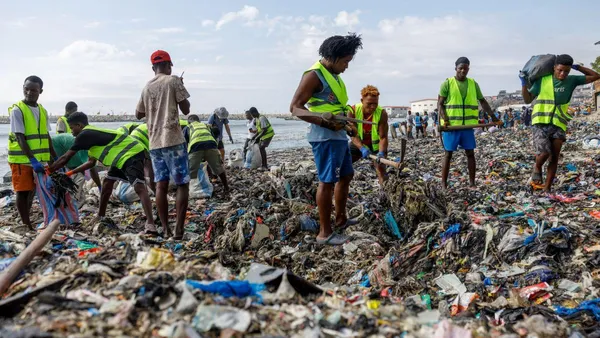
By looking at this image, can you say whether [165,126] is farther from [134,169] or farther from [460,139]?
[460,139]

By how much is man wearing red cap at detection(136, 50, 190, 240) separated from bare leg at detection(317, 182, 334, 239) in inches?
52.5

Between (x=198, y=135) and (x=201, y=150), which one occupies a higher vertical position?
(x=198, y=135)

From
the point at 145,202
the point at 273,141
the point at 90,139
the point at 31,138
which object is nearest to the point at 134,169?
the point at 145,202

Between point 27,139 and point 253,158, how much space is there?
5652 mm

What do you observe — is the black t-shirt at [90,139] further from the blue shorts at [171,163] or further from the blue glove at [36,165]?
the blue shorts at [171,163]

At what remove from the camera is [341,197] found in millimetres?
4004

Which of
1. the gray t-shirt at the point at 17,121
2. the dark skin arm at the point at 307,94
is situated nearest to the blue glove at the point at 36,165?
the gray t-shirt at the point at 17,121

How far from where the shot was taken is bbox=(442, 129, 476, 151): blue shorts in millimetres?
5406

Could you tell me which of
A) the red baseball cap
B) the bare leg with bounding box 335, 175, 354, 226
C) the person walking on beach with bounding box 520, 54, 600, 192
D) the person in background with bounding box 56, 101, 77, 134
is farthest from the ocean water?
the person walking on beach with bounding box 520, 54, 600, 192

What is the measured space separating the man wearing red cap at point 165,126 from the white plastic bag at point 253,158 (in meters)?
5.59

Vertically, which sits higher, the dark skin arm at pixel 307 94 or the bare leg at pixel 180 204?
the dark skin arm at pixel 307 94

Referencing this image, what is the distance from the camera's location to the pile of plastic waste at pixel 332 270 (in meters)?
1.75

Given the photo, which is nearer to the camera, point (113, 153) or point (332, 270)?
point (332, 270)

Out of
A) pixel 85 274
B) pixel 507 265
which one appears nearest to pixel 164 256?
pixel 85 274
